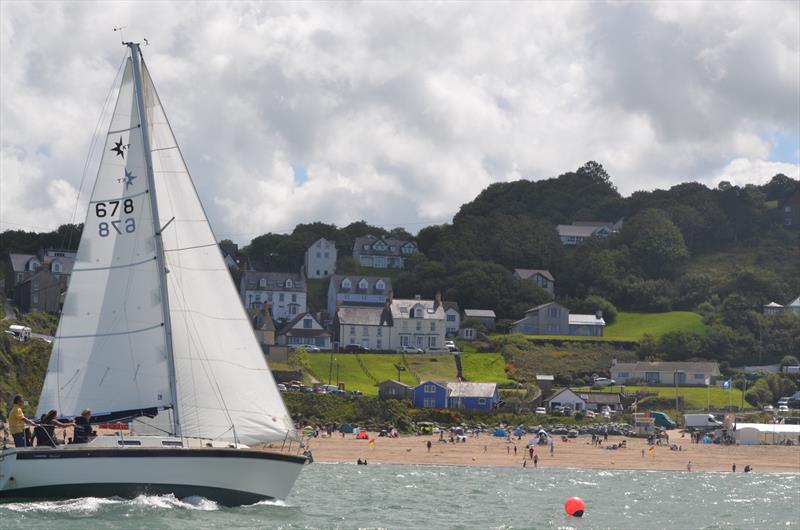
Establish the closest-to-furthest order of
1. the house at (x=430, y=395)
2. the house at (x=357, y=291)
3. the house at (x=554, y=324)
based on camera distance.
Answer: the house at (x=430, y=395) < the house at (x=554, y=324) < the house at (x=357, y=291)

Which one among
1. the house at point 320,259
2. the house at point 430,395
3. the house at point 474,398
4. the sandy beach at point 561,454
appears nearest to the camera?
the sandy beach at point 561,454

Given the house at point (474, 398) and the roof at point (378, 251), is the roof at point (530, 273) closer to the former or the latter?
the roof at point (378, 251)

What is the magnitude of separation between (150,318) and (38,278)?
75.2 meters

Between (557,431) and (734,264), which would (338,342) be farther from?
(734,264)

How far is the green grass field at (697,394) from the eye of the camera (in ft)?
275

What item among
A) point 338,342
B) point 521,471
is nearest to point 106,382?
point 521,471

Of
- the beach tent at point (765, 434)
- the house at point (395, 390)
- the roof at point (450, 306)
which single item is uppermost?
the roof at point (450, 306)

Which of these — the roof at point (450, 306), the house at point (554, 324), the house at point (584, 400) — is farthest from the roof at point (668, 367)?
the roof at point (450, 306)

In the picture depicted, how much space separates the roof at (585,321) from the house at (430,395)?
28288 millimetres

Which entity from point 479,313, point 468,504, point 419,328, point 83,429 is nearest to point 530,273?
point 479,313

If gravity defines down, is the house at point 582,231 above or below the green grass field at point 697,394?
above

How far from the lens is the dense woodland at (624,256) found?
10269cm

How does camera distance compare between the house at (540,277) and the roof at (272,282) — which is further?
the house at (540,277)

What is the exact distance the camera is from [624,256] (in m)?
122
